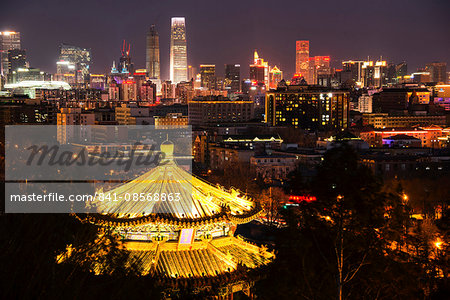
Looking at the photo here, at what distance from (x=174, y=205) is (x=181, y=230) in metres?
0.33

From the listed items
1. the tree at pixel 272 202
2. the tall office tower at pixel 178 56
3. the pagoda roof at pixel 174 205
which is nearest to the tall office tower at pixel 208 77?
the tall office tower at pixel 178 56

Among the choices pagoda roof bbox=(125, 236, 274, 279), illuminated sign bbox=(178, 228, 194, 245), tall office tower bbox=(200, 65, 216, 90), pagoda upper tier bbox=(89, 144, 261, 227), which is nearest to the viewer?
pagoda roof bbox=(125, 236, 274, 279)

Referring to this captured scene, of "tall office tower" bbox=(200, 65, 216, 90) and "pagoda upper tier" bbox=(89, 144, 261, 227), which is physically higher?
"tall office tower" bbox=(200, 65, 216, 90)

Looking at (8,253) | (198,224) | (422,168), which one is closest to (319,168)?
(198,224)

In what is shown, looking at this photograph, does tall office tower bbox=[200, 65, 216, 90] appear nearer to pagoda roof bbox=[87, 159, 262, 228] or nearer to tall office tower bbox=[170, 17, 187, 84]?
tall office tower bbox=[170, 17, 187, 84]

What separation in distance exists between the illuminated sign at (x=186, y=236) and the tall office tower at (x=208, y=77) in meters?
130

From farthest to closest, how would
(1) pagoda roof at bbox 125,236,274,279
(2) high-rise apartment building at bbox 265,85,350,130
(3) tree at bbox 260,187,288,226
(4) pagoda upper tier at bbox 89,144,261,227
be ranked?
(2) high-rise apartment building at bbox 265,85,350,130
(3) tree at bbox 260,187,288,226
(4) pagoda upper tier at bbox 89,144,261,227
(1) pagoda roof at bbox 125,236,274,279

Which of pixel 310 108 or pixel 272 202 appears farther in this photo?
pixel 310 108

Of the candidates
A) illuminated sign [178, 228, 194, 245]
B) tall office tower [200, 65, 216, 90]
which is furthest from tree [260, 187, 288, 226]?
tall office tower [200, 65, 216, 90]

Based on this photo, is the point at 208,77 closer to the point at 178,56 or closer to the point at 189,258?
the point at 178,56

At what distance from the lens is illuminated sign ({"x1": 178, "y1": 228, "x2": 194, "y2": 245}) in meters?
7.53

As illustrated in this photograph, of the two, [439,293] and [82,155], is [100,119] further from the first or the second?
[439,293]

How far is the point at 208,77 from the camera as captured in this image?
5482 inches

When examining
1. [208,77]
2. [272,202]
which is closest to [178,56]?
[208,77]
